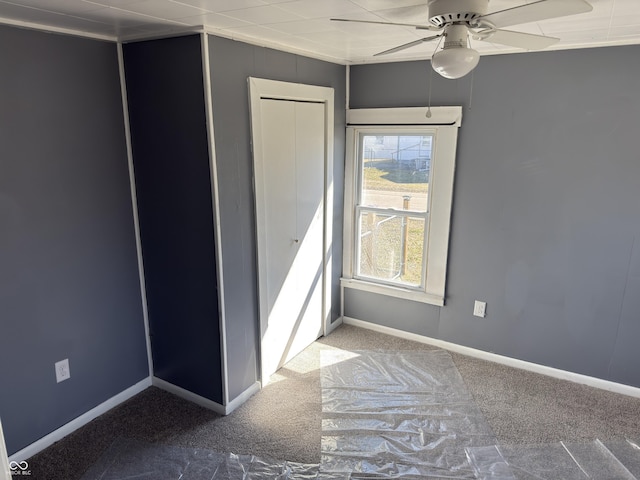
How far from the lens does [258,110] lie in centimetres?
251

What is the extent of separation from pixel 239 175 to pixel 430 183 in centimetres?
146

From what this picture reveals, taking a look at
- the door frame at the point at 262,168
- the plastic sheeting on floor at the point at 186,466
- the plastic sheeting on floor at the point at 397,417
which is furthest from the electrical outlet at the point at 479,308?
the plastic sheeting on floor at the point at 186,466

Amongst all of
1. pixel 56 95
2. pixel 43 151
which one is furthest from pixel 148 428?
pixel 56 95

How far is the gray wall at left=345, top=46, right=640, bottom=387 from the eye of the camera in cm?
262

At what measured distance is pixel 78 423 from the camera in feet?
8.20

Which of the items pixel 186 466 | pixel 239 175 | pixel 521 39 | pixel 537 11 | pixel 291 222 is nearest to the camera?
pixel 537 11

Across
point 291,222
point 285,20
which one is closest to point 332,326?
point 291,222

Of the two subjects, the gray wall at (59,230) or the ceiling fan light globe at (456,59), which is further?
the gray wall at (59,230)

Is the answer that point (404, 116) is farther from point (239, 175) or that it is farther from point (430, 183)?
point (239, 175)

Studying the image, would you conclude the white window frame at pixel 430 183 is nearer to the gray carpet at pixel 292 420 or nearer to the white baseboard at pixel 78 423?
the gray carpet at pixel 292 420

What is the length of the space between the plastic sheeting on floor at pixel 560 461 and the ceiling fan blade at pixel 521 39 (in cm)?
199

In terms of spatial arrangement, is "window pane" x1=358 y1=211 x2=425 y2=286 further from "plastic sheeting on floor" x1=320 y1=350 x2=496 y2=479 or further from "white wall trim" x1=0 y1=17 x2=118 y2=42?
"white wall trim" x1=0 y1=17 x2=118 y2=42

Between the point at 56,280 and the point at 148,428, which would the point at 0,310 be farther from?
the point at 148,428

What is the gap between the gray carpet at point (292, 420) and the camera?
2.35 metres
